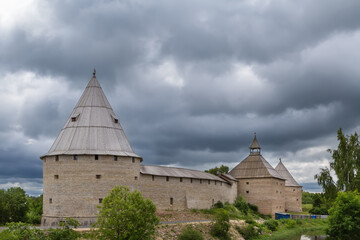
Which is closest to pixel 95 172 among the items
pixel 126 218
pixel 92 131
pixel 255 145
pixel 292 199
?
pixel 92 131

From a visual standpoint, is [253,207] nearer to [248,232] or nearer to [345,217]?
[248,232]

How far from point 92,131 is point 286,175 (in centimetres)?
3874

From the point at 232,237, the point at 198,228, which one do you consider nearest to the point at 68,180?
the point at 198,228

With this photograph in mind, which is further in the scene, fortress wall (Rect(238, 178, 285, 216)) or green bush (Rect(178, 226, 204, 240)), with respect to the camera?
fortress wall (Rect(238, 178, 285, 216))

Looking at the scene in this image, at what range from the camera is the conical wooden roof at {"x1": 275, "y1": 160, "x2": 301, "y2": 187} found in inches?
2347

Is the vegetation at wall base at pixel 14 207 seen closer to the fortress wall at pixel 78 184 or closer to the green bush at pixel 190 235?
the fortress wall at pixel 78 184

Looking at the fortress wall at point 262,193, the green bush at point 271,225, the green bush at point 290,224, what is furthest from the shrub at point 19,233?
the fortress wall at point 262,193

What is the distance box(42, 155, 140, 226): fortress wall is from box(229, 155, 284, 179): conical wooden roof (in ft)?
80.5

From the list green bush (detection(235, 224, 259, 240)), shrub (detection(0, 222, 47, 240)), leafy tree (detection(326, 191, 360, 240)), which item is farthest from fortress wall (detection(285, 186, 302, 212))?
shrub (detection(0, 222, 47, 240))

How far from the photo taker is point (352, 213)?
2766 centimetres

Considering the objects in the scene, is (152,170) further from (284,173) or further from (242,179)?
(284,173)

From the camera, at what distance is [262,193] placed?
50000 millimetres

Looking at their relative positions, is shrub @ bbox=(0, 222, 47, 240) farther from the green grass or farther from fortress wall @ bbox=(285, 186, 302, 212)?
fortress wall @ bbox=(285, 186, 302, 212)

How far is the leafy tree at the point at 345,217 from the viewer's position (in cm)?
2719
